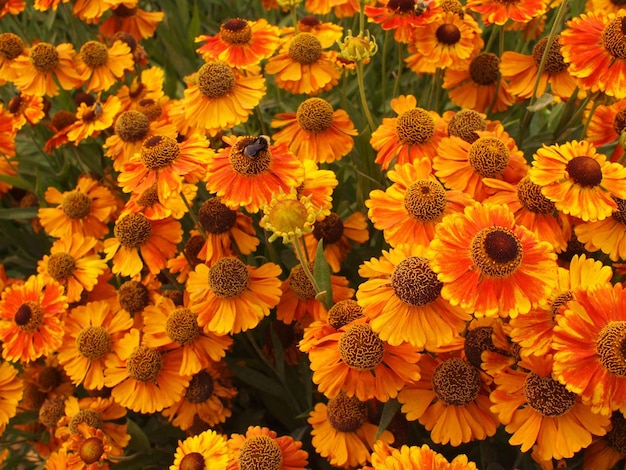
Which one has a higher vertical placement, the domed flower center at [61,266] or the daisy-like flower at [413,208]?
the daisy-like flower at [413,208]

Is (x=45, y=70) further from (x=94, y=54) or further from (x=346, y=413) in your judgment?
(x=346, y=413)

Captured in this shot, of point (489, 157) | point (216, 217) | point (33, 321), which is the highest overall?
point (489, 157)

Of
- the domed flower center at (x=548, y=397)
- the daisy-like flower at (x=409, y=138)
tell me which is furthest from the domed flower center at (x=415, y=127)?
the domed flower center at (x=548, y=397)

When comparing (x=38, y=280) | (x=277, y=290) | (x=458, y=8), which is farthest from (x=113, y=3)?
(x=277, y=290)

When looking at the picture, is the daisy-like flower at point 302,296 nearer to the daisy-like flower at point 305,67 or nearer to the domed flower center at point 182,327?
the domed flower center at point 182,327

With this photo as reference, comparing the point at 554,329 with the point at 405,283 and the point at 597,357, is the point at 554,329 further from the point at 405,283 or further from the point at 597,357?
the point at 405,283

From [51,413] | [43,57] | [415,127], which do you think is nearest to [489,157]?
[415,127]
